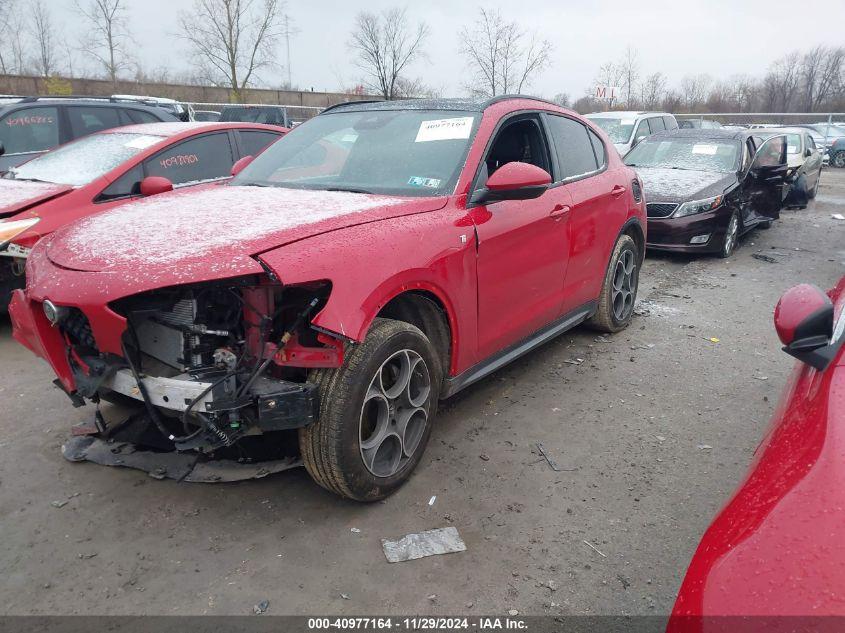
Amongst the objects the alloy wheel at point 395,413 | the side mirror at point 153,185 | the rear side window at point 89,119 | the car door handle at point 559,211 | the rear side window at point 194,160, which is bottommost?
the alloy wheel at point 395,413

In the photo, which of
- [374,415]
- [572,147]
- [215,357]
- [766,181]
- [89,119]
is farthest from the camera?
[766,181]

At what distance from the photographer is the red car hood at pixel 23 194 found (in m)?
4.66

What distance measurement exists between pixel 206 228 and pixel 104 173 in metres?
3.28

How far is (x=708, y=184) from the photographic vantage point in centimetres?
819

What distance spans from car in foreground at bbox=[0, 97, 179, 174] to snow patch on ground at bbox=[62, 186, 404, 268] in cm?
500

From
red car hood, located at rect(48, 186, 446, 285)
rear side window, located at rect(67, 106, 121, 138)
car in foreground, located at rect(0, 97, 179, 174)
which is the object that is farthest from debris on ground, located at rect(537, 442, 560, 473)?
rear side window, located at rect(67, 106, 121, 138)

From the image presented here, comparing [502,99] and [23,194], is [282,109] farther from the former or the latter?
[502,99]

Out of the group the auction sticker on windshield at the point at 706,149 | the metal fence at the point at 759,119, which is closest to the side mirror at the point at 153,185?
the auction sticker on windshield at the point at 706,149

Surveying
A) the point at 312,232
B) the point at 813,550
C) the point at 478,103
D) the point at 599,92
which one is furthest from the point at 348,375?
the point at 599,92

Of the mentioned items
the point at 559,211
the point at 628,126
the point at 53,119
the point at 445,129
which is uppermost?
the point at 628,126

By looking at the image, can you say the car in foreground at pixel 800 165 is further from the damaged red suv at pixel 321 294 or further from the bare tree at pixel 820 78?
the bare tree at pixel 820 78

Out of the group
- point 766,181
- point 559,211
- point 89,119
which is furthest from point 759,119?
point 559,211

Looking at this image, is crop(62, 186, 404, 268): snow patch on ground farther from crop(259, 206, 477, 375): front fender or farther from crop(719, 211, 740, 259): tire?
crop(719, 211, 740, 259): tire

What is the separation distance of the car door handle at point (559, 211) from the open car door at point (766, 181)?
235 inches
